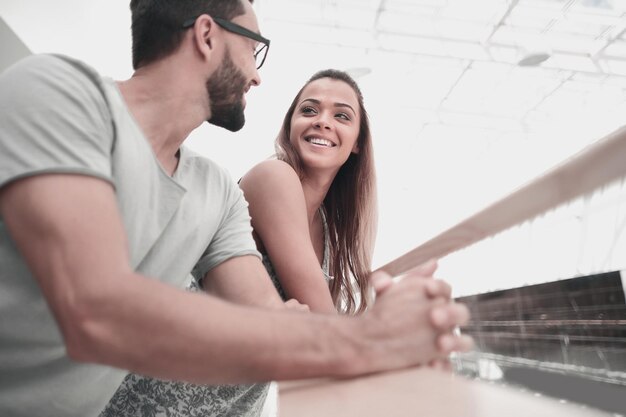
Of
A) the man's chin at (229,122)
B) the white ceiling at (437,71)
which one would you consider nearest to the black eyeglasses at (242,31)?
the man's chin at (229,122)

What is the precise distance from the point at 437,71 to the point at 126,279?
26.0 ft

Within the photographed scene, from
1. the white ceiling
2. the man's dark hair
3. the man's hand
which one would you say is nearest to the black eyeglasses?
the man's dark hair

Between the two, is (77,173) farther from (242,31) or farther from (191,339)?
(242,31)

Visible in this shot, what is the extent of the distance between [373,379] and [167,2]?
39.6 inches

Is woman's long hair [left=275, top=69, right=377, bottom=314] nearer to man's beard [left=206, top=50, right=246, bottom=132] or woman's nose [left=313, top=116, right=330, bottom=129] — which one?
woman's nose [left=313, top=116, right=330, bottom=129]

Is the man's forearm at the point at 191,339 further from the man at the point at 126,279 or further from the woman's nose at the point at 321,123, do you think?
the woman's nose at the point at 321,123

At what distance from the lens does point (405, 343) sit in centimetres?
57

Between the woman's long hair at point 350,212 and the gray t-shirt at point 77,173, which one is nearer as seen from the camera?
the gray t-shirt at point 77,173

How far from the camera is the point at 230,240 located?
3.65ft

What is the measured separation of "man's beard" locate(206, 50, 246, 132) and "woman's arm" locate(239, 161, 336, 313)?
0.20 meters

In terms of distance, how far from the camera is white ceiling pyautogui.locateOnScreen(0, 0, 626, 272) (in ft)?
10.6

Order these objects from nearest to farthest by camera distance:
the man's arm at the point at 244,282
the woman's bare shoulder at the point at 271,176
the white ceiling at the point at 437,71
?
the man's arm at the point at 244,282, the woman's bare shoulder at the point at 271,176, the white ceiling at the point at 437,71

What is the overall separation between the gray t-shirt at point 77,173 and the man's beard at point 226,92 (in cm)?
23

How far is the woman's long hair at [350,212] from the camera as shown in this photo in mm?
1646
